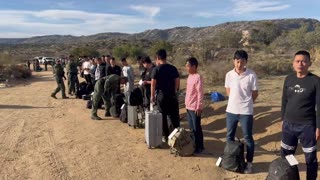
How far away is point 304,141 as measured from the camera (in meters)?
5.52

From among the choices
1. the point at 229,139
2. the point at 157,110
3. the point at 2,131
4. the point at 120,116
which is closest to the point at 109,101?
the point at 120,116

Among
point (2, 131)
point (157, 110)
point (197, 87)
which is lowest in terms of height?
point (2, 131)

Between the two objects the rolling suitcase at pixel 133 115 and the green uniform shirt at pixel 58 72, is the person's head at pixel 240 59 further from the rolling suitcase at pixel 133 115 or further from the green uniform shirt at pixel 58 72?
the green uniform shirt at pixel 58 72

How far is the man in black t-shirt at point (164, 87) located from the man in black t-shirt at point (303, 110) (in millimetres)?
3186

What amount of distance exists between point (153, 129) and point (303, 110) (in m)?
3.53

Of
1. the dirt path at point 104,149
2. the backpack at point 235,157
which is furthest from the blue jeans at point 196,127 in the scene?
the backpack at point 235,157

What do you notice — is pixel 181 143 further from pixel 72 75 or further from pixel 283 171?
pixel 72 75

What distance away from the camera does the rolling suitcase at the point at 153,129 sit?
834cm

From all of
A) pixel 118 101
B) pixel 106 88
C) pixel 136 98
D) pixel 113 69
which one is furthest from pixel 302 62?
pixel 113 69

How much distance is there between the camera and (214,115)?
1100 cm

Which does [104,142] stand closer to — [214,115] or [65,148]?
[65,148]

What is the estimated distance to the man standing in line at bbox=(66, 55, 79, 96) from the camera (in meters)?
17.4

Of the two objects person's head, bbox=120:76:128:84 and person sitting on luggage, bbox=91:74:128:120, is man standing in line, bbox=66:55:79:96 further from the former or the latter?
person's head, bbox=120:76:128:84

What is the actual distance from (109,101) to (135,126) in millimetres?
1941
